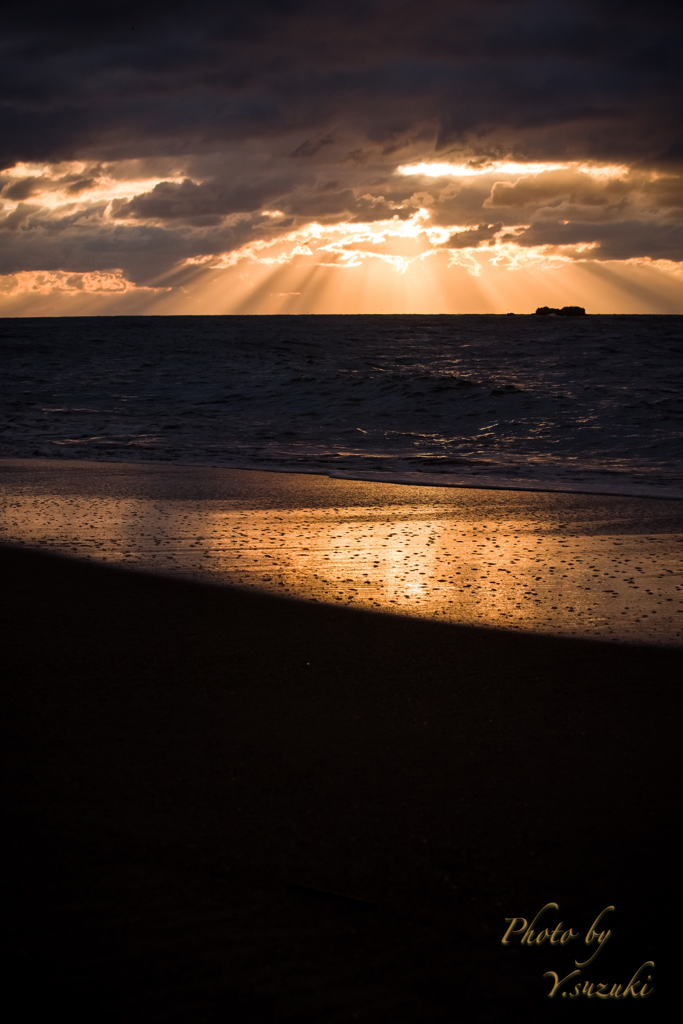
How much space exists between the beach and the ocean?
578 cm

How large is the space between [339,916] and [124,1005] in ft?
1.57

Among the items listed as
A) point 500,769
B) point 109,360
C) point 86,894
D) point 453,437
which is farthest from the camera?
point 109,360

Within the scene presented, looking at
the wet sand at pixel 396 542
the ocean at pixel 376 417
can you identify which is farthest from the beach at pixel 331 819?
the ocean at pixel 376 417

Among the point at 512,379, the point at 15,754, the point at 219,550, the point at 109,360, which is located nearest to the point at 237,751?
the point at 15,754

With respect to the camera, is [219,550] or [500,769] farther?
[219,550]

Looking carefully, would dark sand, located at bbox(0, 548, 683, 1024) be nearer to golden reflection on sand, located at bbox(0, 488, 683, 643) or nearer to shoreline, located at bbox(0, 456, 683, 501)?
golden reflection on sand, located at bbox(0, 488, 683, 643)

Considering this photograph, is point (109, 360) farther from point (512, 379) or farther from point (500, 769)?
point (500, 769)

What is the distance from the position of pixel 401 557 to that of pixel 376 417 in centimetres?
1103

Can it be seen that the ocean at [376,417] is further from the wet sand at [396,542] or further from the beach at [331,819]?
the beach at [331,819]

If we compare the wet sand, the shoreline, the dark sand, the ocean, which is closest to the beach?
the dark sand

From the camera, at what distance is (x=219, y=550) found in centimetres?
539

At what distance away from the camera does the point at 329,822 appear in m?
2.15

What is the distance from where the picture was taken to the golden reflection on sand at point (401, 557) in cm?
405

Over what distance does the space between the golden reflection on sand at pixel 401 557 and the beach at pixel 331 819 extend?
0.44 metres
